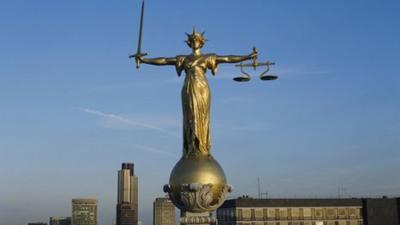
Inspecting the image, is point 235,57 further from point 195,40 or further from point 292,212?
point 292,212

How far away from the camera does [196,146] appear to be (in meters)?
21.3

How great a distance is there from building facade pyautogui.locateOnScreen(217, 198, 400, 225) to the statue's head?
62423 mm

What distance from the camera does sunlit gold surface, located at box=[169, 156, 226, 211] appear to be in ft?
65.5

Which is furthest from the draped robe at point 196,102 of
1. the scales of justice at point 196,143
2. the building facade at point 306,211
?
the building facade at point 306,211

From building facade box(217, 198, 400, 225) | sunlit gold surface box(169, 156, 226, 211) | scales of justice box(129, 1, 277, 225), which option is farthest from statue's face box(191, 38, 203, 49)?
building facade box(217, 198, 400, 225)

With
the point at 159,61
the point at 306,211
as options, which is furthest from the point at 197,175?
the point at 306,211

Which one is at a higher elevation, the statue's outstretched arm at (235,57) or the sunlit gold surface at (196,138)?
the statue's outstretched arm at (235,57)

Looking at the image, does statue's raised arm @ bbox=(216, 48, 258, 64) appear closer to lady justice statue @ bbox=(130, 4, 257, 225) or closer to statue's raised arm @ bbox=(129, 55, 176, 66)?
lady justice statue @ bbox=(130, 4, 257, 225)

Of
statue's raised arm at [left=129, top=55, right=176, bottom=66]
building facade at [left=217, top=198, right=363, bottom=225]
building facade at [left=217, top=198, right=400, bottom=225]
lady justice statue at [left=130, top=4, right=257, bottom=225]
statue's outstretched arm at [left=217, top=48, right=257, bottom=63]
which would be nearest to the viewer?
lady justice statue at [left=130, top=4, right=257, bottom=225]

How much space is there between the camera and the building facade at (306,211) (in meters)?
81.6

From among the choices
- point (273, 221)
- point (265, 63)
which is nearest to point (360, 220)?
point (273, 221)

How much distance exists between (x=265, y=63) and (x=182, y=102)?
11.4 feet

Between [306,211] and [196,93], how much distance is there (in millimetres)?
66784

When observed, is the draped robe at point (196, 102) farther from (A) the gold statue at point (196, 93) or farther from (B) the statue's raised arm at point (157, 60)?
(B) the statue's raised arm at point (157, 60)
